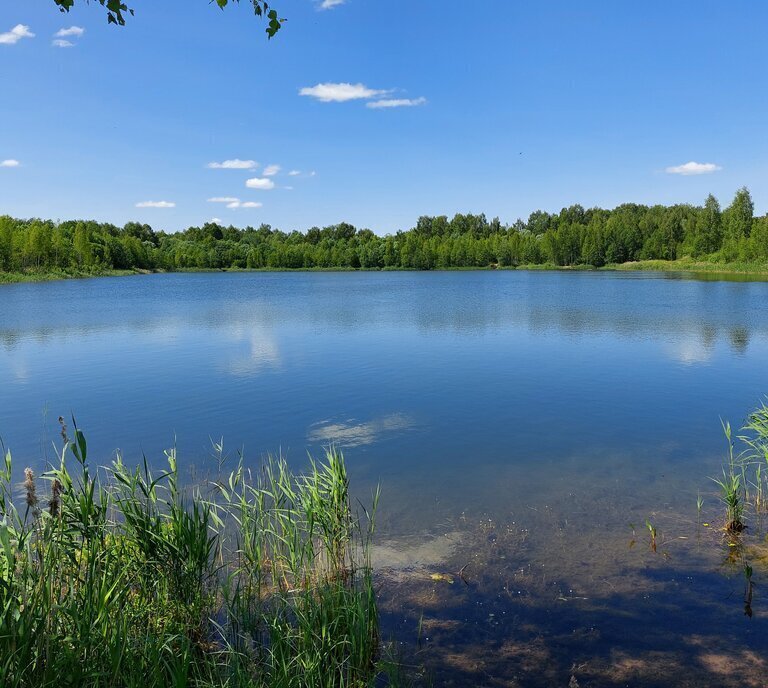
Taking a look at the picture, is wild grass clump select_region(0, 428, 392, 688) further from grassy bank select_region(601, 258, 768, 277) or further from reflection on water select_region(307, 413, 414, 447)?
grassy bank select_region(601, 258, 768, 277)

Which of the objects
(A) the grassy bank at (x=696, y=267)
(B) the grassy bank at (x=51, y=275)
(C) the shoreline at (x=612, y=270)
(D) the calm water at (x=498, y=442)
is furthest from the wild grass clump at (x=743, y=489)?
(B) the grassy bank at (x=51, y=275)

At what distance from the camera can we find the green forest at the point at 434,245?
104188 mm

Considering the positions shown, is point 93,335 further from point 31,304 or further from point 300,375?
point 31,304

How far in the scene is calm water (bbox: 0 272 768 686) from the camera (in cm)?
646

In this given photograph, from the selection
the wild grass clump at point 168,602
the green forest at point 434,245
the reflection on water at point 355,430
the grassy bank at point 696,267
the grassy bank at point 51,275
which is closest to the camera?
the wild grass clump at point 168,602

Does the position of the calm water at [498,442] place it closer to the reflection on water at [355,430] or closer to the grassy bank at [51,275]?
the reflection on water at [355,430]

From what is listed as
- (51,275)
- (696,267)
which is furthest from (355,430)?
(696,267)

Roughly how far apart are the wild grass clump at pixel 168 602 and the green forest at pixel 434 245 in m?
102

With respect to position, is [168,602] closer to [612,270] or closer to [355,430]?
[355,430]

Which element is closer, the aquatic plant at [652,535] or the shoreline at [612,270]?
the aquatic plant at [652,535]

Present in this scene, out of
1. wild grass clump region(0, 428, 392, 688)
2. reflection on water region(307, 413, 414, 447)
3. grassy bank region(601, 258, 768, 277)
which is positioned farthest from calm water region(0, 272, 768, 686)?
grassy bank region(601, 258, 768, 277)

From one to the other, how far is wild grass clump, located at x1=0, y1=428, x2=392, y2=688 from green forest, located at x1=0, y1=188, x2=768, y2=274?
102014mm

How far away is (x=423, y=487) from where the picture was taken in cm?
1072

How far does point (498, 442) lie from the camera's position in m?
13.3
